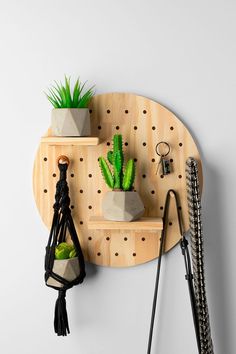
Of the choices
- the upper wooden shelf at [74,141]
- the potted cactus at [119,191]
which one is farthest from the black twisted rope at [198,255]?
the upper wooden shelf at [74,141]

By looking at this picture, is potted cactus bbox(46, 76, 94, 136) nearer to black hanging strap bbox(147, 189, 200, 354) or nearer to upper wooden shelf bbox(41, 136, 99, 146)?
upper wooden shelf bbox(41, 136, 99, 146)

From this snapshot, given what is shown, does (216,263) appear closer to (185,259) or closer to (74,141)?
(185,259)

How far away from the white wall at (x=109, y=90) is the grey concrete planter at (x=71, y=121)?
13 cm

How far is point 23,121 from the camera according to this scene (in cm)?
162

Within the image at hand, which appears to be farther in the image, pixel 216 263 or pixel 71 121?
pixel 216 263

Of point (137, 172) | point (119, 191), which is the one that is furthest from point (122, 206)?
point (137, 172)

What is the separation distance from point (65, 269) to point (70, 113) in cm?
40

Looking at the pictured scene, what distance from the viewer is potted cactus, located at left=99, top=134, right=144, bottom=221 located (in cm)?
146

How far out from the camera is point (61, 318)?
62.1 inches

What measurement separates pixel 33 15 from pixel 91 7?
161 millimetres

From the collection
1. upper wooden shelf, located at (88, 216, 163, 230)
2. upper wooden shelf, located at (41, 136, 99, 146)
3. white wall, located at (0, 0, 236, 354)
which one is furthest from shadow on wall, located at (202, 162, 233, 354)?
upper wooden shelf, located at (41, 136, 99, 146)

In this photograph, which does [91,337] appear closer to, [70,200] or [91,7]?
[70,200]

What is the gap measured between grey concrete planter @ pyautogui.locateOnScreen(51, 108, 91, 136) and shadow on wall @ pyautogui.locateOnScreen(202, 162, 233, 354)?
374 millimetres

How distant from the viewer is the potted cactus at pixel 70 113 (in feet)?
4.83
